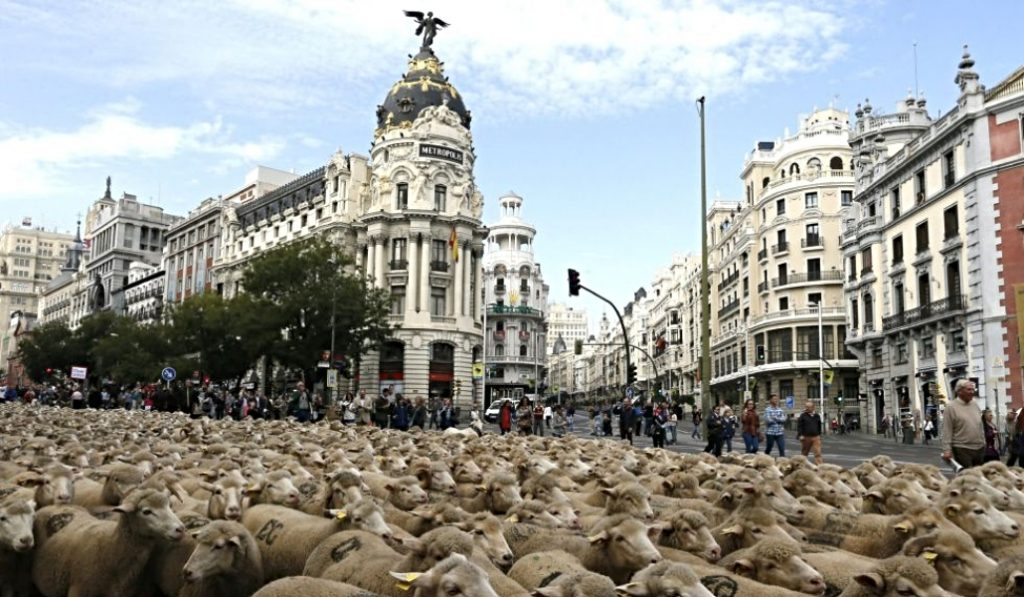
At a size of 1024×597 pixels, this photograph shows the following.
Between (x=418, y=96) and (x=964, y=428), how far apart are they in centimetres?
6245

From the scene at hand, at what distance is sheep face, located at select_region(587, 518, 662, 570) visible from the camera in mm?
6008

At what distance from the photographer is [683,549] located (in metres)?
6.59

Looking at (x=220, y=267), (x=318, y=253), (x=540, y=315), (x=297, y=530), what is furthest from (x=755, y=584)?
(x=540, y=315)

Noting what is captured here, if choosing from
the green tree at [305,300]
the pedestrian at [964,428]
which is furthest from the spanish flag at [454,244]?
the pedestrian at [964,428]

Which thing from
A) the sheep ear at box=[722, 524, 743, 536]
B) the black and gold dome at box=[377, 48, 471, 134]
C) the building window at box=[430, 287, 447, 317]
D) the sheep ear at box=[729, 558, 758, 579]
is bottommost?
the sheep ear at box=[729, 558, 758, 579]

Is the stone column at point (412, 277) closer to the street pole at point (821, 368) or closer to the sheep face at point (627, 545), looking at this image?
the street pole at point (821, 368)

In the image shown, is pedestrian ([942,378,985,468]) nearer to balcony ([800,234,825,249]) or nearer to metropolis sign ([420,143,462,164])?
balcony ([800,234,825,249])

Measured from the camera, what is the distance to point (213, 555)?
6.03m

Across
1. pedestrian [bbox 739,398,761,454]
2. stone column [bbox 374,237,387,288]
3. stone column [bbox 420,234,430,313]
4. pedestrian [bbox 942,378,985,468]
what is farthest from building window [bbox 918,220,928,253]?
stone column [bbox 374,237,387,288]

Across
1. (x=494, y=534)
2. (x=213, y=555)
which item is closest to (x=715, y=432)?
(x=494, y=534)

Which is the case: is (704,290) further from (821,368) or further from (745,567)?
(821,368)

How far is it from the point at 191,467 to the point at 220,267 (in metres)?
80.0

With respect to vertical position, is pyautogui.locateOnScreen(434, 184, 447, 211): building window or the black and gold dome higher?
the black and gold dome

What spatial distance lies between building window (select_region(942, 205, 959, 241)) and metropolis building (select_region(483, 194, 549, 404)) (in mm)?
69555
